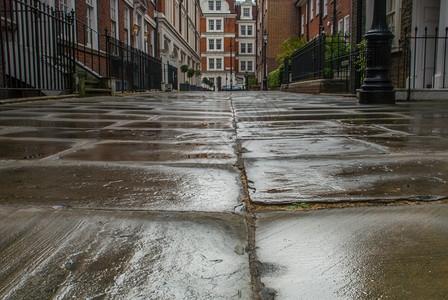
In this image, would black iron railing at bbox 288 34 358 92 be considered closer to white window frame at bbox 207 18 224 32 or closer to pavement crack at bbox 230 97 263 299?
pavement crack at bbox 230 97 263 299

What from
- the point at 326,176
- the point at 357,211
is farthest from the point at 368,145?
the point at 357,211

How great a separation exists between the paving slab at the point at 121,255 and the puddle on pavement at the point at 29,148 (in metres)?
0.92

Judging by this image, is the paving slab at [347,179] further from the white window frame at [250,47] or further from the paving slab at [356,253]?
the white window frame at [250,47]

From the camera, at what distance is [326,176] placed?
4.78 feet

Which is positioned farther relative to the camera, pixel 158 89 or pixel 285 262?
pixel 158 89

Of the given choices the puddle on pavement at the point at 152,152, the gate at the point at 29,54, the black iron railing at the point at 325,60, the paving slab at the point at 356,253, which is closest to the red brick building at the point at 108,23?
the gate at the point at 29,54

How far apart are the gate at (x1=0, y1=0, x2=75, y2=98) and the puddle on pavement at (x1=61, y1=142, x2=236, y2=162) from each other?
15.9ft

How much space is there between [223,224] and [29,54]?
23.1 ft

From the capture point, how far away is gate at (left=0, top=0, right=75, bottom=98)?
21.1 ft

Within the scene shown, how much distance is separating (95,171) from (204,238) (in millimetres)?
839

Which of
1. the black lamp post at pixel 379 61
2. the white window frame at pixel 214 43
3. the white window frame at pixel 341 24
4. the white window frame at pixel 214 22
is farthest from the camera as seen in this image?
the white window frame at pixel 214 43

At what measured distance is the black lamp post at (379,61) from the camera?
6.02 metres

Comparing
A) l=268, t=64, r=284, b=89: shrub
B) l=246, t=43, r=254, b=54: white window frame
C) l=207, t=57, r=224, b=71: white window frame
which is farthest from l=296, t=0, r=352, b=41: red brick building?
l=246, t=43, r=254, b=54: white window frame

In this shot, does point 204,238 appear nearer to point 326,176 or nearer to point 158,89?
point 326,176
